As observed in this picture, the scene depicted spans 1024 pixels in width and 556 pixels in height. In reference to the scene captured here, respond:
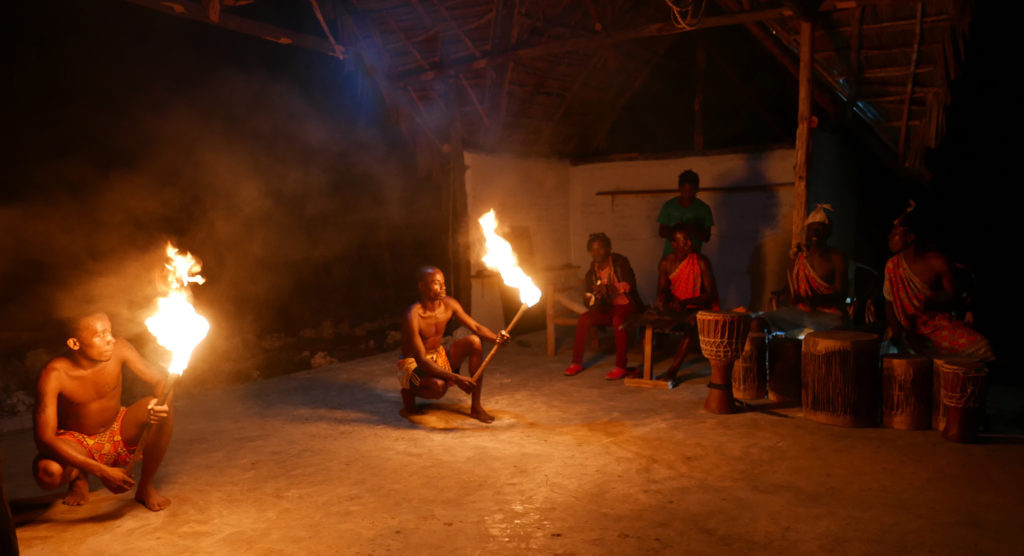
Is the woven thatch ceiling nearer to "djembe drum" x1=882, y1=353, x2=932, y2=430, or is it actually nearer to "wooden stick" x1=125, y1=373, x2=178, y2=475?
"djembe drum" x1=882, y1=353, x2=932, y2=430

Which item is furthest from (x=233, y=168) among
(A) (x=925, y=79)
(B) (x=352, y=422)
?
(A) (x=925, y=79)

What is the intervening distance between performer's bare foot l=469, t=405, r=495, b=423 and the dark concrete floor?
80 millimetres

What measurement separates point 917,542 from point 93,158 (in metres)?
6.69

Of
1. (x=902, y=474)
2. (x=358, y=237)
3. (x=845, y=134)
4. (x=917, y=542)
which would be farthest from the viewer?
(x=845, y=134)

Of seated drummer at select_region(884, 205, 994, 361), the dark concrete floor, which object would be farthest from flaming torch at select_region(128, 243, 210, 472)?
seated drummer at select_region(884, 205, 994, 361)

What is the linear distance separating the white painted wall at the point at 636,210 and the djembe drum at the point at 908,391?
433 cm

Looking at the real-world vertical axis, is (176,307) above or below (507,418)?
above

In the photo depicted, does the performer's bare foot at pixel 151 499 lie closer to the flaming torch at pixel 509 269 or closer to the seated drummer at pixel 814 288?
the flaming torch at pixel 509 269

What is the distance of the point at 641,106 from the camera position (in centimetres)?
1117

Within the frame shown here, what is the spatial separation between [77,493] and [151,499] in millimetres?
531

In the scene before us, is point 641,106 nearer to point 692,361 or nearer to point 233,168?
point 692,361

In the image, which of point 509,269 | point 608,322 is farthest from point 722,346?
point 608,322

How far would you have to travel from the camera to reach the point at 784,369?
6.19 meters

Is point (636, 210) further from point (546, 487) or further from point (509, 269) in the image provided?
point (546, 487)
